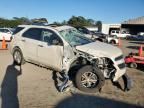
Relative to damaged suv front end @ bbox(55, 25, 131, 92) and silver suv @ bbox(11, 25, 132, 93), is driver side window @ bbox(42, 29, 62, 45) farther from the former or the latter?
damaged suv front end @ bbox(55, 25, 131, 92)

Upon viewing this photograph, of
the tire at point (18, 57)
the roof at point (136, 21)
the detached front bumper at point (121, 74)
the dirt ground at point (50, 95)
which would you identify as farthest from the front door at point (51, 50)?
the roof at point (136, 21)

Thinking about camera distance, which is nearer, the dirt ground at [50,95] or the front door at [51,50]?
the dirt ground at [50,95]

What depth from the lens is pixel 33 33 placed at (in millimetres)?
10695

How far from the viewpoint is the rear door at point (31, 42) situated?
10.3m

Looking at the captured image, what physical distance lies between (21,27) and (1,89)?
427cm

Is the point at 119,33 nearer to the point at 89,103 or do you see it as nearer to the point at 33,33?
the point at 33,33

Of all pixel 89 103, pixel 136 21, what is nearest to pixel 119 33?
pixel 136 21

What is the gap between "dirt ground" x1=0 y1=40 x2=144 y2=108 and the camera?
682cm

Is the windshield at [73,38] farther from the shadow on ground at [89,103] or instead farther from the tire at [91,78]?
the shadow on ground at [89,103]

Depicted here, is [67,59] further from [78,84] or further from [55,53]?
[78,84]

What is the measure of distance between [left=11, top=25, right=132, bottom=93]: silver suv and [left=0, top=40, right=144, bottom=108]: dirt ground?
0.40 m

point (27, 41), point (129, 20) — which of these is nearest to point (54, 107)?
point (27, 41)

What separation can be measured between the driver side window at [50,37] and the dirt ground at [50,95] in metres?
1.28

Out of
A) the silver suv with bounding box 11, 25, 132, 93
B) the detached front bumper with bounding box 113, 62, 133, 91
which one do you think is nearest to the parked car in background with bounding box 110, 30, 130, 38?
the silver suv with bounding box 11, 25, 132, 93
